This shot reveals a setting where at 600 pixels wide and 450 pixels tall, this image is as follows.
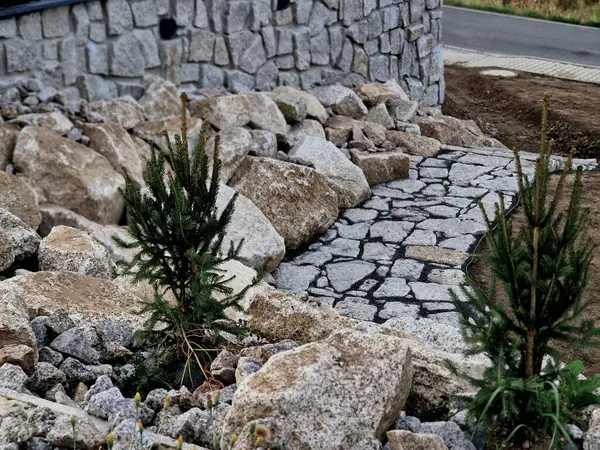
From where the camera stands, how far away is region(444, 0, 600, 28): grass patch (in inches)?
731

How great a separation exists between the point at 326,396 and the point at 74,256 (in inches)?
96.0

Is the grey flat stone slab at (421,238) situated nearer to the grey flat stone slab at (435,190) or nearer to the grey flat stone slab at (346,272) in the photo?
the grey flat stone slab at (346,272)

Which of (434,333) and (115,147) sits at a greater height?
(115,147)

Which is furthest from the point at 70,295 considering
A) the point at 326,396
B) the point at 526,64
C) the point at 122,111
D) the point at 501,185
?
the point at 526,64

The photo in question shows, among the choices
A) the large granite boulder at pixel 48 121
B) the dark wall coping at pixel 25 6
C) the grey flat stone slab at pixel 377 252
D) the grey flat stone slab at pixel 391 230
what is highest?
the dark wall coping at pixel 25 6

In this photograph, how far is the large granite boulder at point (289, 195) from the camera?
285 inches

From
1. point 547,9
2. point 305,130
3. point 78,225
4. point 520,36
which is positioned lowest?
point 520,36

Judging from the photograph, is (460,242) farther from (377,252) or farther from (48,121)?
(48,121)

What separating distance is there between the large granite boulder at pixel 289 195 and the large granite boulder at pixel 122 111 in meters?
0.89

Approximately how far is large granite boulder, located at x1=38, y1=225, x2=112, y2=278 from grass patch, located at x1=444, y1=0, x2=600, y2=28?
14.8m

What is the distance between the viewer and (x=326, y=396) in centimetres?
333

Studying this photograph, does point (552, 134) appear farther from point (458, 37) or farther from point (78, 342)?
point (78, 342)

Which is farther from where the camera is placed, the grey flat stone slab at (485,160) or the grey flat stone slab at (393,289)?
the grey flat stone slab at (485,160)

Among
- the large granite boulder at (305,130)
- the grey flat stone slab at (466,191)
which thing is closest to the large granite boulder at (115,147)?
the large granite boulder at (305,130)
